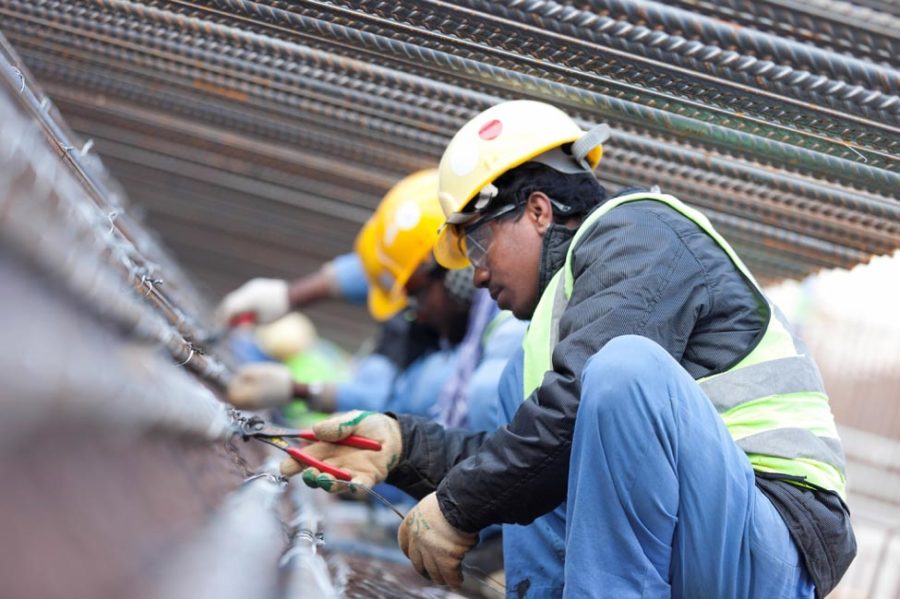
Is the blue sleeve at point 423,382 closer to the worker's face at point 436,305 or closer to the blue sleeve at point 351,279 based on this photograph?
the worker's face at point 436,305

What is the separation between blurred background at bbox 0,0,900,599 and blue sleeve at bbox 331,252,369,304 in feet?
0.83

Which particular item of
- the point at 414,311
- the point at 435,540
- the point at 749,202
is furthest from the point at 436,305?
the point at 435,540

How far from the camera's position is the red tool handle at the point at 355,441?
3242 millimetres

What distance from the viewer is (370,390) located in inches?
256

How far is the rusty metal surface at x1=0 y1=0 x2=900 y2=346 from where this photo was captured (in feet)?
10.0

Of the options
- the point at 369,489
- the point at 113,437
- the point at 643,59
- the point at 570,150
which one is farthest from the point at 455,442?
the point at 113,437

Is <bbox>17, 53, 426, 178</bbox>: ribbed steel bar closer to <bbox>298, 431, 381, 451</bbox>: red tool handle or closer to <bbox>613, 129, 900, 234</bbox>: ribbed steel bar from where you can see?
<bbox>613, 129, 900, 234</bbox>: ribbed steel bar

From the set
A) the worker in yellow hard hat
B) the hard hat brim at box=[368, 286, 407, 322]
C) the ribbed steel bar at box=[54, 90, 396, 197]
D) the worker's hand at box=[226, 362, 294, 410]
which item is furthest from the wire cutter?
the hard hat brim at box=[368, 286, 407, 322]

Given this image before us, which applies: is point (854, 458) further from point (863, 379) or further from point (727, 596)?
point (727, 596)

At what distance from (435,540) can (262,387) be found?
312 cm

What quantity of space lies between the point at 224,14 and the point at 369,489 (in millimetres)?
1455

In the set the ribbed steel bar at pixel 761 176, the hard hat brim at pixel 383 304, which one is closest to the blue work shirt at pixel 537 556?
the ribbed steel bar at pixel 761 176

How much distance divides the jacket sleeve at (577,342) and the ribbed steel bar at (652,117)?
2.51ft

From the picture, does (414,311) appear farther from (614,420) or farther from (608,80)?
(614,420)
